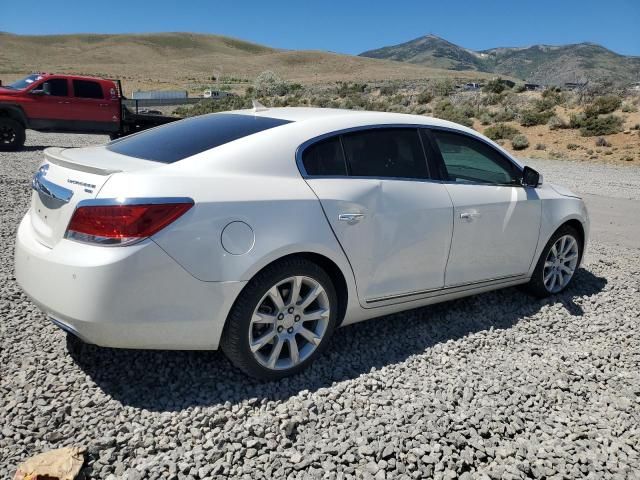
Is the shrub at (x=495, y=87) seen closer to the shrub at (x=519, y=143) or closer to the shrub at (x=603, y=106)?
the shrub at (x=603, y=106)

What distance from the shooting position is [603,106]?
26.2 metres

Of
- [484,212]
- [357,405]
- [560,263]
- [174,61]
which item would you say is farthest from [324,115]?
[174,61]

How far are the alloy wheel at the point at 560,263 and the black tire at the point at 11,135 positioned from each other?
13.2m

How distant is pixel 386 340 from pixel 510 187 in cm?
158

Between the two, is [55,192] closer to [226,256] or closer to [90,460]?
[226,256]

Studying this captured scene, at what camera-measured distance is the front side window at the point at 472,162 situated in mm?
4012

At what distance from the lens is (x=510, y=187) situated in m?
4.30

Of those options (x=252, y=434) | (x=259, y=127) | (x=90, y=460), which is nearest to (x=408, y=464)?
(x=252, y=434)

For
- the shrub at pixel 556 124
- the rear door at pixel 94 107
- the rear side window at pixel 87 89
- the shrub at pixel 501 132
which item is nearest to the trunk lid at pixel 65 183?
the rear door at pixel 94 107

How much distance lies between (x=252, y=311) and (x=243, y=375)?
0.55 meters

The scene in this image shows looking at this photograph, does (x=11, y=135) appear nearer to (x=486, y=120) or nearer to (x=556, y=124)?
(x=486, y=120)

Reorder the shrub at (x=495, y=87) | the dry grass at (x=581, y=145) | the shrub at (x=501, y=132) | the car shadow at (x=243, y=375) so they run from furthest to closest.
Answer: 1. the shrub at (x=495, y=87)
2. the shrub at (x=501, y=132)
3. the dry grass at (x=581, y=145)
4. the car shadow at (x=243, y=375)

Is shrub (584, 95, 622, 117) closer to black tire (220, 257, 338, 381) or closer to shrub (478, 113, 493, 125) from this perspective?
shrub (478, 113, 493, 125)

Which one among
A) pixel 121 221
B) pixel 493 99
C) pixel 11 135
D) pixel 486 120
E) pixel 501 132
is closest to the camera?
pixel 121 221
